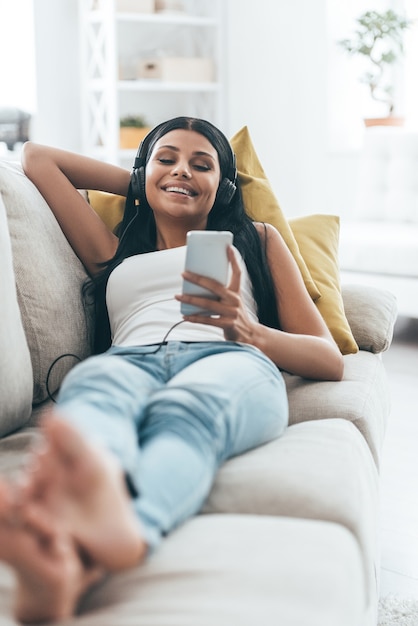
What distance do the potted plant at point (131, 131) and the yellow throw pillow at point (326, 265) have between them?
2.26m

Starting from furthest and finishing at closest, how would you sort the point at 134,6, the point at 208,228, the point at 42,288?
1. the point at 134,6
2. the point at 208,228
3. the point at 42,288

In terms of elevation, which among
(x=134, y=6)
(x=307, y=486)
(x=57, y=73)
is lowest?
(x=307, y=486)

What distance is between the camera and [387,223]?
12.3 ft

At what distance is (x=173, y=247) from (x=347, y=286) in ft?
1.64

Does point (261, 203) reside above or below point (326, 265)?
above

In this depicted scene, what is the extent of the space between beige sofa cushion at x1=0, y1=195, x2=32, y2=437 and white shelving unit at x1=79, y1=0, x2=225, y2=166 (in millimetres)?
2745

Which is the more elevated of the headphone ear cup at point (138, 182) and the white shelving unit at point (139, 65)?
the white shelving unit at point (139, 65)

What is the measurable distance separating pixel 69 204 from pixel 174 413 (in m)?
0.73

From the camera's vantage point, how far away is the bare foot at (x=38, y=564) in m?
0.70

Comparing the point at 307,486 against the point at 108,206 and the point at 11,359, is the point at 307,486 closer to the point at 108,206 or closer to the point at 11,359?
the point at 11,359

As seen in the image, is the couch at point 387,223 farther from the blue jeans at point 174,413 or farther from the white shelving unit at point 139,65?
the blue jeans at point 174,413

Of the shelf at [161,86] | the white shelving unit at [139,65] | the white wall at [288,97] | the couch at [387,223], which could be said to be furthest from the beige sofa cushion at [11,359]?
the white wall at [288,97]

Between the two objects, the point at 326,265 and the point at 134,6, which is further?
the point at 134,6

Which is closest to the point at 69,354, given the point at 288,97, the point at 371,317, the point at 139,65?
the point at 371,317
